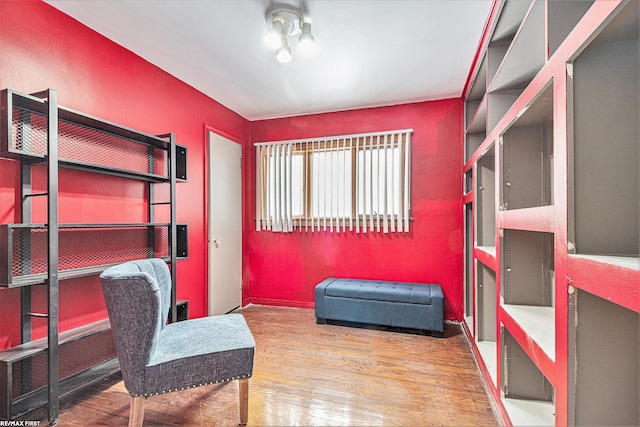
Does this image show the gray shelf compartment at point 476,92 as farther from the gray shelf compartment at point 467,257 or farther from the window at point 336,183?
the gray shelf compartment at point 467,257

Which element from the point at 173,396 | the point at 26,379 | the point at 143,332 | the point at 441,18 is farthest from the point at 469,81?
the point at 26,379

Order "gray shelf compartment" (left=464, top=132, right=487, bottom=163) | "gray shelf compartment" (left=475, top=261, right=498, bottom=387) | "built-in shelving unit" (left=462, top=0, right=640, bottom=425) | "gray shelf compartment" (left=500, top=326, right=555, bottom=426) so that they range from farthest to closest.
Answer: "gray shelf compartment" (left=464, top=132, right=487, bottom=163), "gray shelf compartment" (left=475, top=261, right=498, bottom=387), "gray shelf compartment" (left=500, top=326, right=555, bottom=426), "built-in shelving unit" (left=462, top=0, right=640, bottom=425)

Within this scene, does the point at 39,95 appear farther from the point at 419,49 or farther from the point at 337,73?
the point at 419,49

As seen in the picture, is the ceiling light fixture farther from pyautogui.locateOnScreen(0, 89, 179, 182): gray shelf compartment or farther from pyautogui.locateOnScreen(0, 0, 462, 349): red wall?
pyautogui.locateOnScreen(0, 0, 462, 349): red wall

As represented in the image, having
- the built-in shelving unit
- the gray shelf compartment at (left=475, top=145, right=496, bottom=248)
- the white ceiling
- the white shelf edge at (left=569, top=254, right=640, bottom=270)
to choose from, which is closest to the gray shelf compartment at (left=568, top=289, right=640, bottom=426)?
the built-in shelving unit

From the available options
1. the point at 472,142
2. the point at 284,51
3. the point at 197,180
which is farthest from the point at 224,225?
the point at 472,142

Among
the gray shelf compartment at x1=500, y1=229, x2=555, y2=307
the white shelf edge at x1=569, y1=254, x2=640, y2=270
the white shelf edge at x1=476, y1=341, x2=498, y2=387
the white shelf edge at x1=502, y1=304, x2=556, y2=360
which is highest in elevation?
the white shelf edge at x1=569, y1=254, x2=640, y2=270

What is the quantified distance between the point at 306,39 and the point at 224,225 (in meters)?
2.48

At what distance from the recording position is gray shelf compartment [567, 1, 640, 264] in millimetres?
937

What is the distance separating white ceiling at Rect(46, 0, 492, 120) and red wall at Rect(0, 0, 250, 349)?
15cm

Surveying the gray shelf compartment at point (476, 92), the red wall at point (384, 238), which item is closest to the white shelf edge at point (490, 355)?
the red wall at point (384, 238)

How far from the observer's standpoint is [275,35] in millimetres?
1964

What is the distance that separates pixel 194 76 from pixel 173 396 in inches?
110

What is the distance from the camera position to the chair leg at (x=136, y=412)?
60.2 inches
